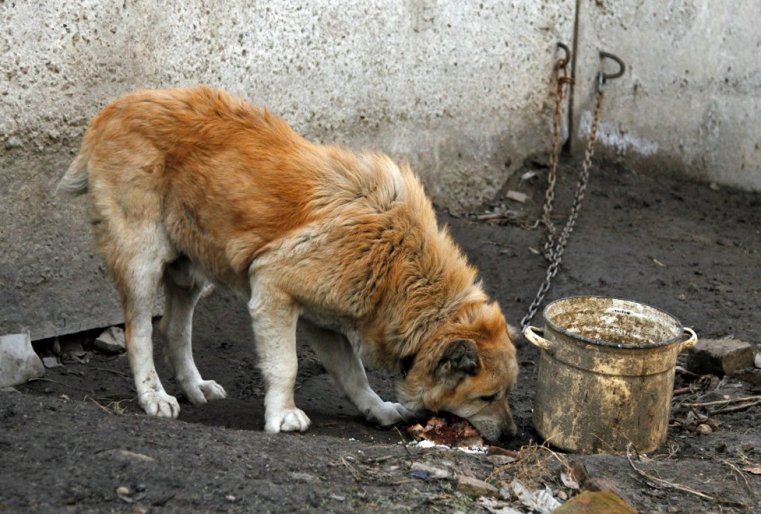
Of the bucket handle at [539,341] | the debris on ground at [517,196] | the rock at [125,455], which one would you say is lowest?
the debris on ground at [517,196]

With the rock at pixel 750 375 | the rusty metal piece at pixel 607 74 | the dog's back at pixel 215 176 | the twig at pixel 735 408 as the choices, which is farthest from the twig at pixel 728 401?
the rusty metal piece at pixel 607 74

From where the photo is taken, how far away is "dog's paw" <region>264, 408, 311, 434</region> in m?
5.84

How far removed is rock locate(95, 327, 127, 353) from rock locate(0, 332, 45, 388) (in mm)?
636

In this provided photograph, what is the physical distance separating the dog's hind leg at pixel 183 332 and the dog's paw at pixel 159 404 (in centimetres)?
33

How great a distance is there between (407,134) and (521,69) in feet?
4.59

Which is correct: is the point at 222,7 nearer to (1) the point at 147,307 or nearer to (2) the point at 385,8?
(2) the point at 385,8

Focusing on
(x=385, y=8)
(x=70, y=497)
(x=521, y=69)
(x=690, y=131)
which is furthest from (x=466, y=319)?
(x=690, y=131)

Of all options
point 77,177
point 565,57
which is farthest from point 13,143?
point 565,57

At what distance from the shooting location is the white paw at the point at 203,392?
6570 mm

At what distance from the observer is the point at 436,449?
5.12 meters

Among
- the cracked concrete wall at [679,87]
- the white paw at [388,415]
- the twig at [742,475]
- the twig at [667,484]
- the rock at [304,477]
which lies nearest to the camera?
the rock at [304,477]

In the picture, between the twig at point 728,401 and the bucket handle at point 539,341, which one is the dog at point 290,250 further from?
the twig at point 728,401

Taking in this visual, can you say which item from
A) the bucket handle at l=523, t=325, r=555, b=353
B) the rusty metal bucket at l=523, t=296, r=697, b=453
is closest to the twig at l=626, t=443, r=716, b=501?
the rusty metal bucket at l=523, t=296, r=697, b=453

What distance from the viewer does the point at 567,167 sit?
997cm
